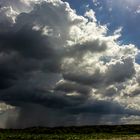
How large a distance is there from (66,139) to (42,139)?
6436 millimetres

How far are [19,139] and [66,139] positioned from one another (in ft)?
40.7

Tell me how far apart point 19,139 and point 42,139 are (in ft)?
22.1

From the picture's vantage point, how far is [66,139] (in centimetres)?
10394

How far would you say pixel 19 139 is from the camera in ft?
332

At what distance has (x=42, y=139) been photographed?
105 metres
